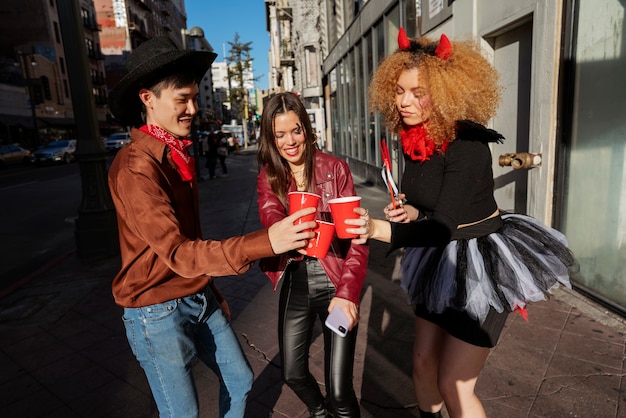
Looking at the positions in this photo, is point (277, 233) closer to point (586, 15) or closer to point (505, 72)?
point (586, 15)

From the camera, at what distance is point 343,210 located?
1527 mm

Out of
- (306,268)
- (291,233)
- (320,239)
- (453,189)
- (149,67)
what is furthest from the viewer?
(306,268)

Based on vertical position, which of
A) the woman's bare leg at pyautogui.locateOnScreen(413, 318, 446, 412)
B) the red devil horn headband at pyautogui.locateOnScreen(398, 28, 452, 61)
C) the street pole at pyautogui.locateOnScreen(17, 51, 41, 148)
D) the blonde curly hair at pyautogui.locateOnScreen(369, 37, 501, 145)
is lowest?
the woman's bare leg at pyautogui.locateOnScreen(413, 318, 446, 412)

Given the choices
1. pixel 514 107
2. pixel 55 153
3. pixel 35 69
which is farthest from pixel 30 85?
pixel 514 107

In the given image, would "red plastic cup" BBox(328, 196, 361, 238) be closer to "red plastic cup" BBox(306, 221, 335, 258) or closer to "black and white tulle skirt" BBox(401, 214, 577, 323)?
"red plastic cup" BBox(306, 221, 335, 258)

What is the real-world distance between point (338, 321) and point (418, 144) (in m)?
0.91

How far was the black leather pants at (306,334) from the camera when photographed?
2.05m

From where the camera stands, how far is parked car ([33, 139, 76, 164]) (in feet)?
89.0

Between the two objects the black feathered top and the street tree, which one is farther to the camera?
the street tree

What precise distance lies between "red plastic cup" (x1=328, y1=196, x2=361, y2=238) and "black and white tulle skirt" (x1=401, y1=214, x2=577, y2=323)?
645 mm

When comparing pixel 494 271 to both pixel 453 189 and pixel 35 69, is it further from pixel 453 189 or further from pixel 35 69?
pixel 35 69

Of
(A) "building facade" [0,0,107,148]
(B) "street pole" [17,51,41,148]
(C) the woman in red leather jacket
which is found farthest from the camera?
(A) "building facade" [0,0,107,148]

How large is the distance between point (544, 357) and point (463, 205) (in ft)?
6.98

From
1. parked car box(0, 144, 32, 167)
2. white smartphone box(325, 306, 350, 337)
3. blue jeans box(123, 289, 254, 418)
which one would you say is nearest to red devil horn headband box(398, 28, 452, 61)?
white smartphone box(325, 306, 350, 337)
